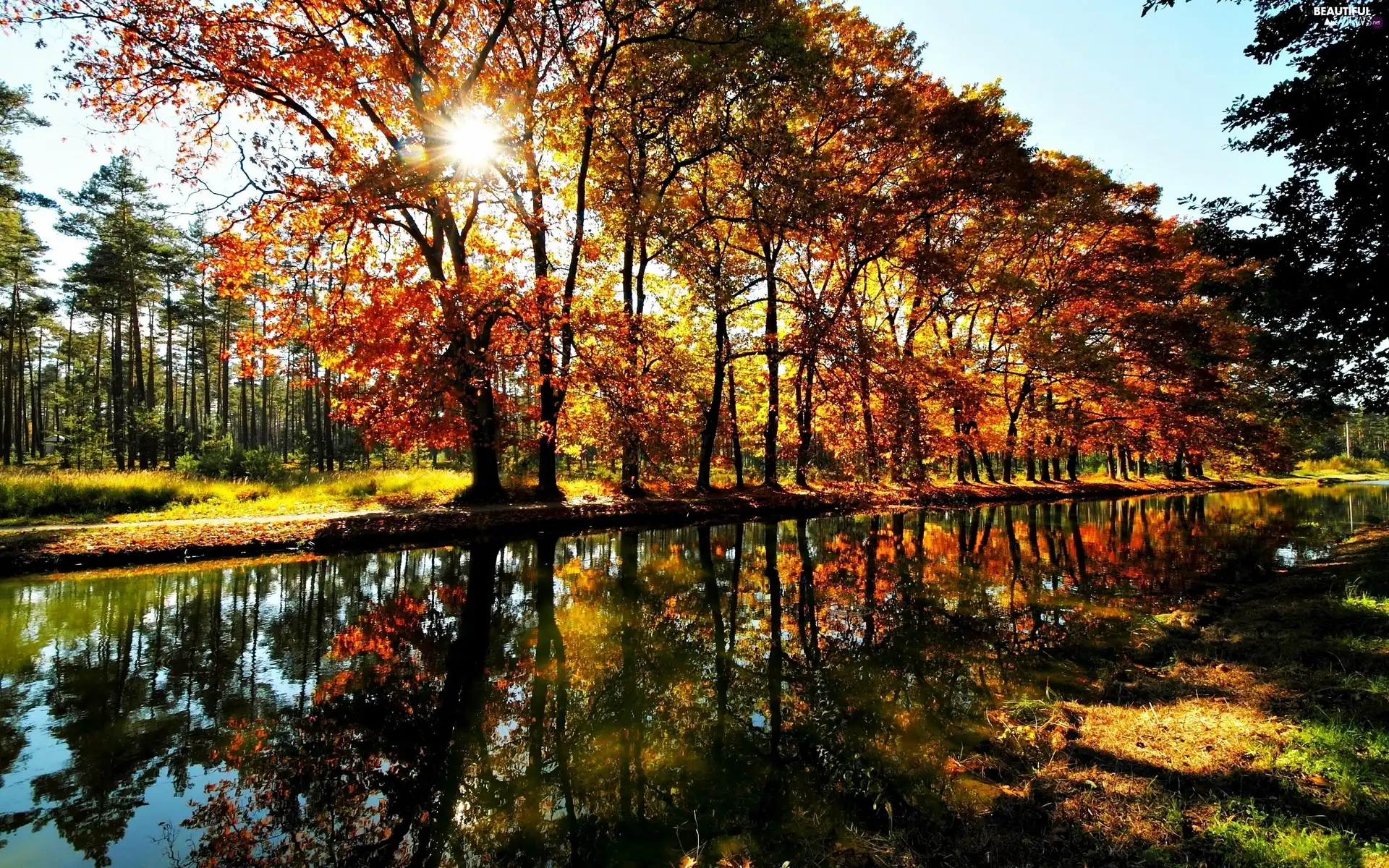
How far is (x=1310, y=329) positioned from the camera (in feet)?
30.7

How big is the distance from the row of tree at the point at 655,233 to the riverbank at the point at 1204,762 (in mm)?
7944

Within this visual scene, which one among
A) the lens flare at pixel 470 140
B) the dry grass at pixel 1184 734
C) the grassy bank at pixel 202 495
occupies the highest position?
the lens flare at pixel 470 140

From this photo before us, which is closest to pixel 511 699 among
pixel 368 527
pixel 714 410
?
pixel 368 527

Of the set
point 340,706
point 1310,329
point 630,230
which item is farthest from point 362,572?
point 1310,329

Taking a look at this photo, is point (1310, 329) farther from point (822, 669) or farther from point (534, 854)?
point (534, 854)

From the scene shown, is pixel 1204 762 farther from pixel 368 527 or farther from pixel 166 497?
pixel 166 497

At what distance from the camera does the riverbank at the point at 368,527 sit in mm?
9750

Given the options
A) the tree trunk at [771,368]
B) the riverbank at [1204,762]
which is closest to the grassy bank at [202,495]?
the tree trunk at [771,368]

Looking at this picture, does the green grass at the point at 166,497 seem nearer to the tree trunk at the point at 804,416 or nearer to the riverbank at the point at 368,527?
the riverbank at the point at 368,527

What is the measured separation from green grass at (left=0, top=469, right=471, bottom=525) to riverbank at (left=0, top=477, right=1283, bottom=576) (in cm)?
129

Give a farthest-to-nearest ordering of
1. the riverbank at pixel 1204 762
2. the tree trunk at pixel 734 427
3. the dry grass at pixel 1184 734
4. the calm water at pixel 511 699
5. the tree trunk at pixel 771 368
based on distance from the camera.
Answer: the tree trunk at pixel 734 427 < the tree trunk at pixel 771 368 < the dry grass at pixel 1184 734 < the calm water at pixel 511 699 < the riverbank at pixel 1204 762

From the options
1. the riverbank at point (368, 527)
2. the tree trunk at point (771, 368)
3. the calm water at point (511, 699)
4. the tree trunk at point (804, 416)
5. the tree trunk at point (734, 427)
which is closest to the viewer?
the calm water at point (511, 699)

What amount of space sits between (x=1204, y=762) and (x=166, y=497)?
2037 cm

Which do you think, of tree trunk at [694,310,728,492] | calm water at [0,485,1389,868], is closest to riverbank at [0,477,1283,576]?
calm water at [0,485,1389,868]
